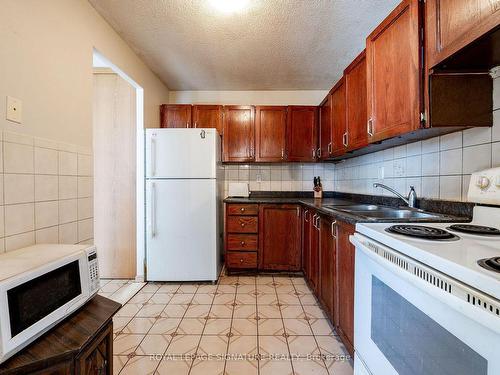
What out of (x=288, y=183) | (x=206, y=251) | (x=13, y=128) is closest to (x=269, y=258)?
(x=206, y=251)

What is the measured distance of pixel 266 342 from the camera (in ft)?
5.47

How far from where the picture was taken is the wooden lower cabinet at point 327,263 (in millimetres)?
1727

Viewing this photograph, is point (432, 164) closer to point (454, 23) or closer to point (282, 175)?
point (454, 23)

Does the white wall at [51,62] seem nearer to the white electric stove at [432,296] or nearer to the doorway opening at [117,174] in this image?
the doorway opening at [117,174]

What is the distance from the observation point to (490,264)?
1.90ft

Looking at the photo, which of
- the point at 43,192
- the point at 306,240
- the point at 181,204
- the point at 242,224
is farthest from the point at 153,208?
the point at 306,240

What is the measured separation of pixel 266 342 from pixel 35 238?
1519 mm

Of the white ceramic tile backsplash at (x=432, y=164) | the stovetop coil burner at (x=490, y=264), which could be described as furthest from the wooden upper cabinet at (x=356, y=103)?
the stovetop coil burner at (x=490, y=264)

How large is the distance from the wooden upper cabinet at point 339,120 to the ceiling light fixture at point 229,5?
1.03 meters

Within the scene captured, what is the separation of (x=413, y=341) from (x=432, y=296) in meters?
0.22

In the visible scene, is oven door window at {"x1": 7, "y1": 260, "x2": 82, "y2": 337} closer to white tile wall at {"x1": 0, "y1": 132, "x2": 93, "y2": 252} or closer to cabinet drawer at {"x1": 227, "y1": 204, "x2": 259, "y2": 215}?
white tile wall at {"x1": 0, "y1": 132, "x2": 93, "y2": 252}

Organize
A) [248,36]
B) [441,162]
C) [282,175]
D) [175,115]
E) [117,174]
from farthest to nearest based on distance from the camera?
[282,175] < [175,115] < [117,174] < [248,36] < [441,162]

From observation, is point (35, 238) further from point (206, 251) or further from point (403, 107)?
point (403, 107)

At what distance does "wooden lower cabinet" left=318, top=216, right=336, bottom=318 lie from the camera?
5.66ft
